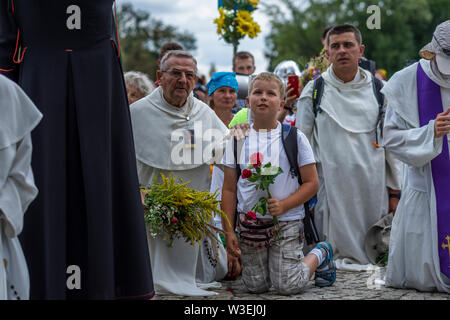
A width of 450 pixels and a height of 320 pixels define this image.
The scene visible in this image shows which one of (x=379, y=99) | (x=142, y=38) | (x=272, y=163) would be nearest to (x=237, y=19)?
(x=379, y=99)

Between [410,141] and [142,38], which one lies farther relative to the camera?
[142,38]

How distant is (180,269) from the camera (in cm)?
567

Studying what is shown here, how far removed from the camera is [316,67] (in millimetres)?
8258

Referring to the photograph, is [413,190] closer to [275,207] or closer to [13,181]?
[275,207]

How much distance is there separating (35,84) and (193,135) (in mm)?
2036

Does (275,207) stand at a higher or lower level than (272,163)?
lower

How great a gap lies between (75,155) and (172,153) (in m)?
1.82

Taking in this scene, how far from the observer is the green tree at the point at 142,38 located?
47344 millimetres

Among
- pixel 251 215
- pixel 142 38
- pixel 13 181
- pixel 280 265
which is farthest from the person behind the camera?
pixel 142 38

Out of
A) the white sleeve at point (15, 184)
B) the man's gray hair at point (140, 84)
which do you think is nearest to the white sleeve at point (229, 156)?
the man's gray hair at point (140, 84)

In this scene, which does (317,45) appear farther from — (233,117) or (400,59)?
(233,117)

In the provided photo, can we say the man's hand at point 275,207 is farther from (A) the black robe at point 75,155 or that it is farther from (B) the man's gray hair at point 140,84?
(B) the man's gray hair at point 140,84

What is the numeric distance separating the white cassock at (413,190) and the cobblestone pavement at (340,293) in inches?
6.1

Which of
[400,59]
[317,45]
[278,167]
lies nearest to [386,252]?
[278,167]
